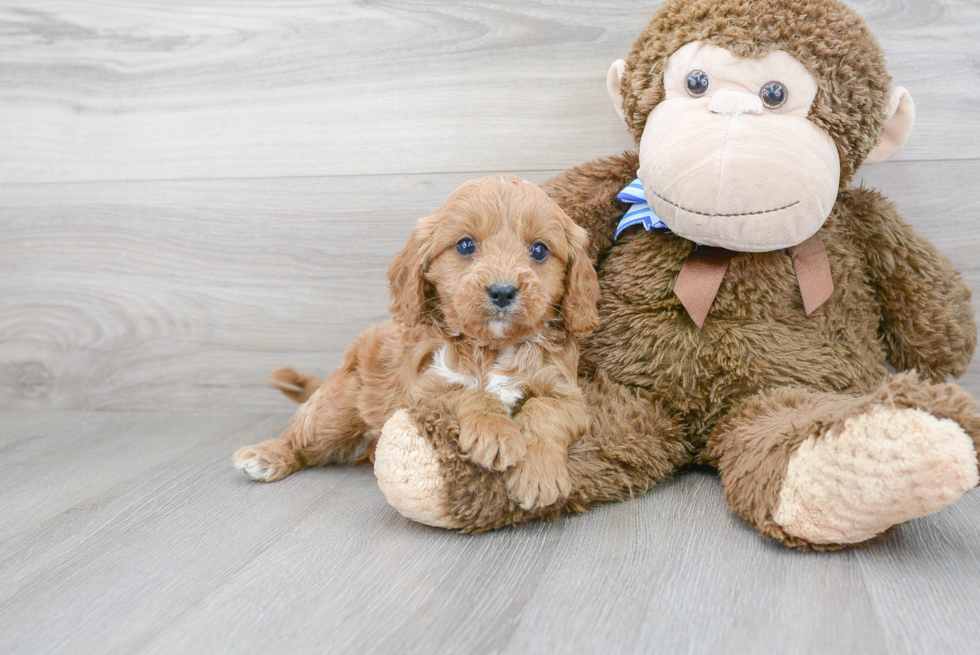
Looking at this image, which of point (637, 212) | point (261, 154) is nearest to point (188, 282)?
point (261, 154)

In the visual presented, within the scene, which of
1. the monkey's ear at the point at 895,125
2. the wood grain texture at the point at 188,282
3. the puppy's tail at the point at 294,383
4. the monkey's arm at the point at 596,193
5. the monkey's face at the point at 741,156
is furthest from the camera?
the wood grain texture at the point at 188,282

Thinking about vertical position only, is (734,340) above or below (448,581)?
above

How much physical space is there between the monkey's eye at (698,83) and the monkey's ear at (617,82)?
191 millimetres

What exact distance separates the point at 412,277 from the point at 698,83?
0.64m

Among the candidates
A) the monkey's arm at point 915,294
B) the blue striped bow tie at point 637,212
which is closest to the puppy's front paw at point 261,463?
the blue striped bow tie at point 637,212

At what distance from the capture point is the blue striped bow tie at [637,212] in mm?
1522

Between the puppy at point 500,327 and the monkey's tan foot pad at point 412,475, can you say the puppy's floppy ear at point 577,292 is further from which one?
the monkey's tan foot pad at point 412,475

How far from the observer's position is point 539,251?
134 centimetres

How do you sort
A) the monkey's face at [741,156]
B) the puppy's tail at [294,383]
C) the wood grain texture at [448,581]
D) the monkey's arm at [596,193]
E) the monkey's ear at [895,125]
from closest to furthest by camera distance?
1. the wood grain texture at [448,581]
2. the monkey's face at [741,156]
3. the monkey's ear at [895,125]
4. the monkey's arm at [596,193]
5. the puppy's tail at [294,383]

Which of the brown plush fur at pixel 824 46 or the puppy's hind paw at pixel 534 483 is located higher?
the brown plush fur at pixel 824 46

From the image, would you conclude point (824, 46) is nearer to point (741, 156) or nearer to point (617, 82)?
point (741, 156)

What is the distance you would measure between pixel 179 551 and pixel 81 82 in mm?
1487

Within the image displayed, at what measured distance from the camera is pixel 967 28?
172 centimetres

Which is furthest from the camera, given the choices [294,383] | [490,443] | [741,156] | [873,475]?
[294,383]
